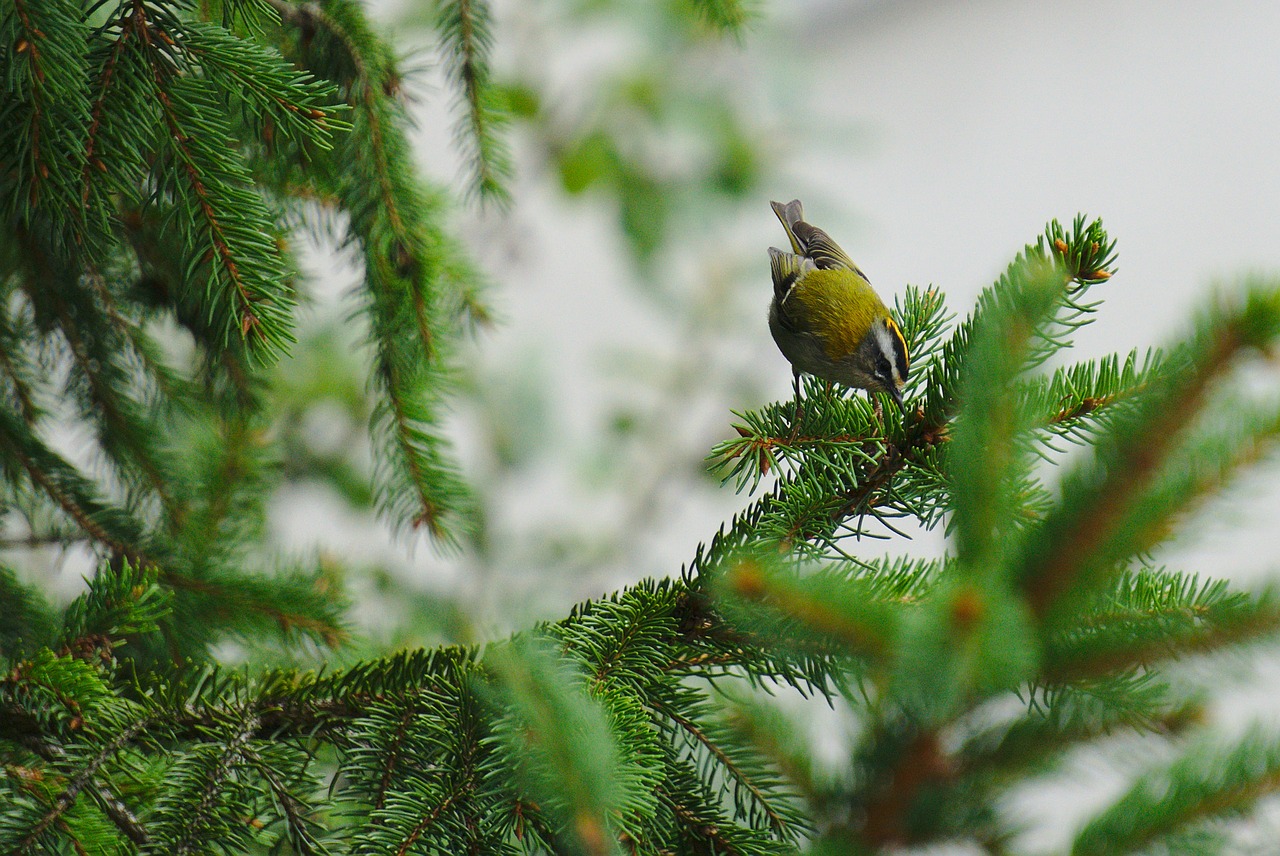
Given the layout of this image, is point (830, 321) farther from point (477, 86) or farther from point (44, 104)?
point (44, 104)

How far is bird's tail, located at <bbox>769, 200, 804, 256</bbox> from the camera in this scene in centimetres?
94

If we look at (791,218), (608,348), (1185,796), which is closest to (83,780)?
(1185,796)

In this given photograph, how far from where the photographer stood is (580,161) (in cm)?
162

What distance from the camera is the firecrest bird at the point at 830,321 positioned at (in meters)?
0.61

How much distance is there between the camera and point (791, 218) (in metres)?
1.02

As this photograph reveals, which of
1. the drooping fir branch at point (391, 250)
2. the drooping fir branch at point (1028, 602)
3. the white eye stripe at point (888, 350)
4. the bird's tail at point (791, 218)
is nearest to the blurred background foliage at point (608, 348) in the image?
the bird's tail at point (791, 218)

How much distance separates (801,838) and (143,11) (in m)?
0.49

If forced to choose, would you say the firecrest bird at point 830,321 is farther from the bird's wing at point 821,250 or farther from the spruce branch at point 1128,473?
the spruce branch at point 1128,473

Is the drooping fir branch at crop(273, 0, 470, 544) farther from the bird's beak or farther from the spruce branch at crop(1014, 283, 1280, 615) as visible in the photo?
the spruce branch at crop(1014, 283, 1280, 615)

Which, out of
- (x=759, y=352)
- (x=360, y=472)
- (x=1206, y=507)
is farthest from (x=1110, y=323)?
(x=1206, y=507)

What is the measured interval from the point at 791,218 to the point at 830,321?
32 cm

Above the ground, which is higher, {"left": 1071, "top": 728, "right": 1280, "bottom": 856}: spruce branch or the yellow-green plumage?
the yellow-green plumage

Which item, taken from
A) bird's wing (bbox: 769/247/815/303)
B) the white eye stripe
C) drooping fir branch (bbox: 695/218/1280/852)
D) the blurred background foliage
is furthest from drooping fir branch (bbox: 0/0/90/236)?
the blurred background foliage

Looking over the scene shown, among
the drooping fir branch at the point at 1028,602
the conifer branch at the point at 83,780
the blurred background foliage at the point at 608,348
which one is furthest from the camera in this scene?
the blurred background foliage at the point at 608,348
